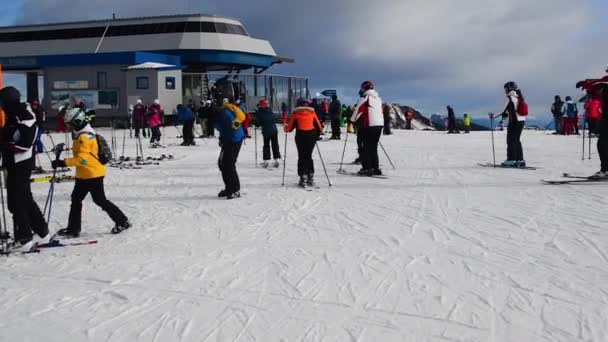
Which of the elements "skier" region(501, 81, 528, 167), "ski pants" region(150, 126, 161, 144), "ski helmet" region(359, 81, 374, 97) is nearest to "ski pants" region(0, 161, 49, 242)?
"ski helmet" region(359, 81, 374, 97)

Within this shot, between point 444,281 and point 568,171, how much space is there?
8.13 m

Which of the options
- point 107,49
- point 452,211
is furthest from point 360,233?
point 107,49

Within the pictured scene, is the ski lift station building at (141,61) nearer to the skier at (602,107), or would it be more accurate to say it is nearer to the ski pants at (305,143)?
the ski pants at (305,143)

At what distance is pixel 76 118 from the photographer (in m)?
5.99

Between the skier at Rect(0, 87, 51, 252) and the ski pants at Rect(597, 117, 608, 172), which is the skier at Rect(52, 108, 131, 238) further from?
the ski pants at Rect(597, 117, 608, 172)

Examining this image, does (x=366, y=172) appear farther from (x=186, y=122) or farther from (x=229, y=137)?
(x=186, y=122)

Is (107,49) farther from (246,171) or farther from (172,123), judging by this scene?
(246,171)

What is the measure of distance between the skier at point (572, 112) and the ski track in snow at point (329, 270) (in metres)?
15.7

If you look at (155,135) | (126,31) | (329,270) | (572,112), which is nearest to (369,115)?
(329,270)

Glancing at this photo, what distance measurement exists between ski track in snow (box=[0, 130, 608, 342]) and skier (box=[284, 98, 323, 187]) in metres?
0.71

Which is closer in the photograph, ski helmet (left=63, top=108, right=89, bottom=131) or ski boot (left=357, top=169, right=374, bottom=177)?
ski helmet (left=63, top=108, right=89, bottom=131)

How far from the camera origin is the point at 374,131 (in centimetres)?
1054

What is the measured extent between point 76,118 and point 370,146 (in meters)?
5.99

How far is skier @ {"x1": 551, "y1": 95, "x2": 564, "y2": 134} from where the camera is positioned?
2603 centimetres
